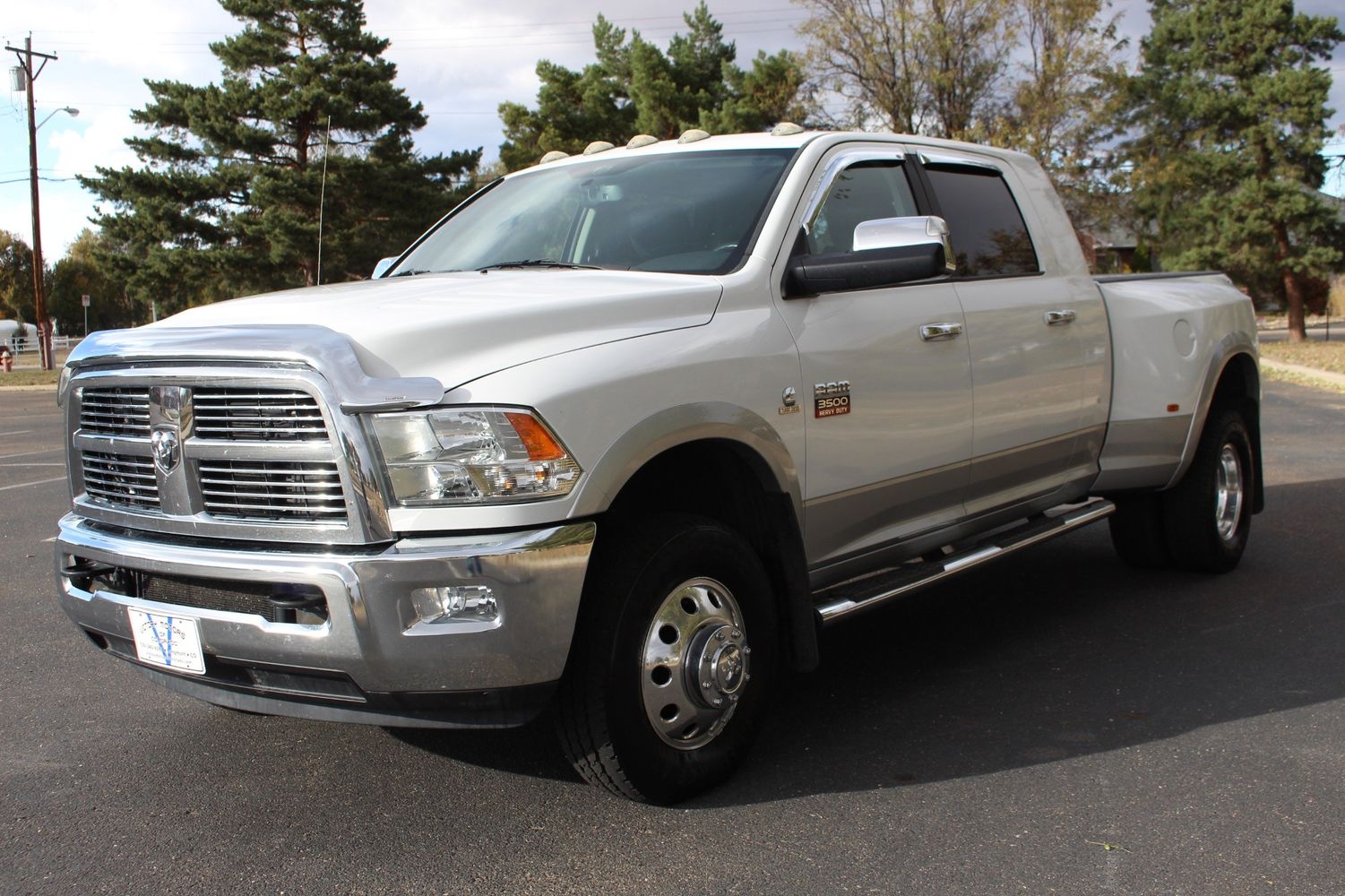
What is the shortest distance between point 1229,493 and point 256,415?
5035 mm

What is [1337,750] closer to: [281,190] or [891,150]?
[891,150]

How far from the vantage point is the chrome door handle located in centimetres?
438

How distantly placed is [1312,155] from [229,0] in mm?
29863

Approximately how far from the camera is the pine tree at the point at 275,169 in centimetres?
3525

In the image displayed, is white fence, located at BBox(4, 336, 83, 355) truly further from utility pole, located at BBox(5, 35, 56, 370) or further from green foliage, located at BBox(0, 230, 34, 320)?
utility pole, located at BBox(5, 35, 56, 370)

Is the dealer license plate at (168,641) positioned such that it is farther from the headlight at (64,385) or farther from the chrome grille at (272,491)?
the headlight at (64,385)

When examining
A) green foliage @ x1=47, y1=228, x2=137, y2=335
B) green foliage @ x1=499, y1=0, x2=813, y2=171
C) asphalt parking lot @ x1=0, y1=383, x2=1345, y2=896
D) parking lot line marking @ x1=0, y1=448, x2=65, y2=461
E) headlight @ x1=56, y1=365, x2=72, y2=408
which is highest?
green foliage @ x1=499, y1=0, x2=813, y2=171

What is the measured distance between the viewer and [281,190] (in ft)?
115

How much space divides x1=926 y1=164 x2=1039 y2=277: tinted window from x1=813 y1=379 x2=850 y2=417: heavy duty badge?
3.55 feet

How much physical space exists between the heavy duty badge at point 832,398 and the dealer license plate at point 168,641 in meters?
Answer: 1.89

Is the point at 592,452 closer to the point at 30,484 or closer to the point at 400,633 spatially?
the point at 400,633

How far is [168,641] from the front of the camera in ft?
10.9

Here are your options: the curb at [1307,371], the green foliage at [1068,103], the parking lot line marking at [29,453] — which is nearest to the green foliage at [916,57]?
the green foliage at [1068,103]

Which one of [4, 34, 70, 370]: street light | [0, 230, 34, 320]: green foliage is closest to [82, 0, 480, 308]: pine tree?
[4, 34, 70, 370]: street light
